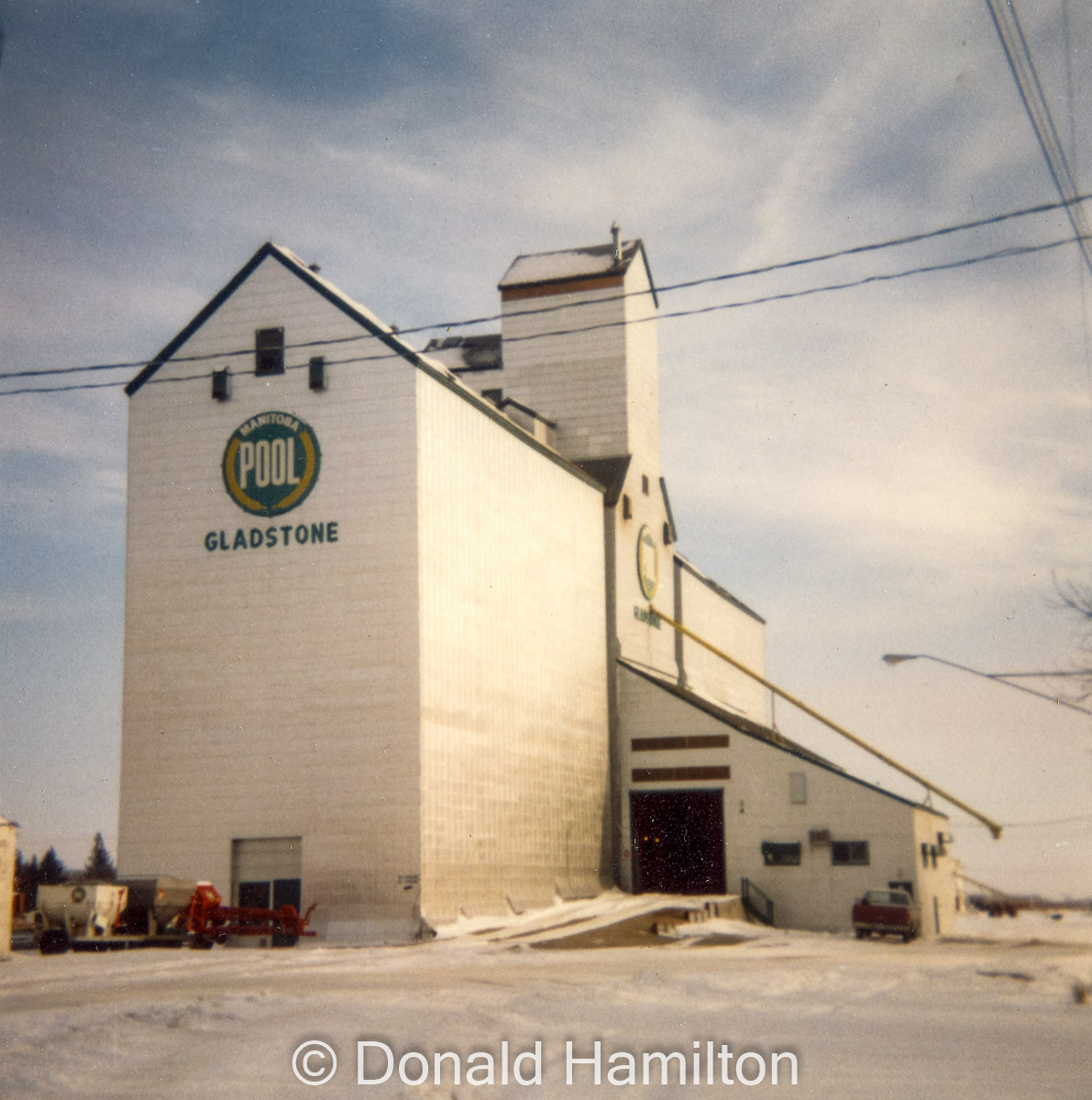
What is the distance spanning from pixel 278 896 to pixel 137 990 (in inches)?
558

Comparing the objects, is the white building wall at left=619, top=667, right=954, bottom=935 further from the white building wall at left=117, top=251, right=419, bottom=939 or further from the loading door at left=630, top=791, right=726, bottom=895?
the white building wall at left=117, top=251, right=419, bottom=939

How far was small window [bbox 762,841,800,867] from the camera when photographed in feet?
139

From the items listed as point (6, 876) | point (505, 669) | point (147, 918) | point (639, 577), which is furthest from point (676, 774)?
point (6, 876)

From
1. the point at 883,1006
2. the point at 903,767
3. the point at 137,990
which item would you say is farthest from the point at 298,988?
the point at 903,767

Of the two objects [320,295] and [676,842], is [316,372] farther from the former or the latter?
[676,842]

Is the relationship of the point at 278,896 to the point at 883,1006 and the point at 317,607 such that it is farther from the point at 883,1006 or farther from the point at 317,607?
the point at 883,1006

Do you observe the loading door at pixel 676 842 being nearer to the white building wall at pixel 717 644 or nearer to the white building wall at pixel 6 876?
the white building wall at pixel 717 644

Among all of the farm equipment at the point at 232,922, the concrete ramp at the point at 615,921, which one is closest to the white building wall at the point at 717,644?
the concrete ramp at the point at 615,921

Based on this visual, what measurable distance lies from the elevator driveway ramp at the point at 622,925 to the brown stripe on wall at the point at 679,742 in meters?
5.38

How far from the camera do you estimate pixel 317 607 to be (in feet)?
109

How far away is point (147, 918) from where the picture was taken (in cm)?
2956

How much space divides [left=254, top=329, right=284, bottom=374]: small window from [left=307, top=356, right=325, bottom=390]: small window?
908 millimetres

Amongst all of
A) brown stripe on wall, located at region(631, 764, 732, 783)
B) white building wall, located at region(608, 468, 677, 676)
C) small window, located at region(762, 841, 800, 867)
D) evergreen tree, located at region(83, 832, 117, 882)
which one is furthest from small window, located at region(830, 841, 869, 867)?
evergreen tree, located at region(83, 832, 117, 882)

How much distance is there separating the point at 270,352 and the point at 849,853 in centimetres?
2309
